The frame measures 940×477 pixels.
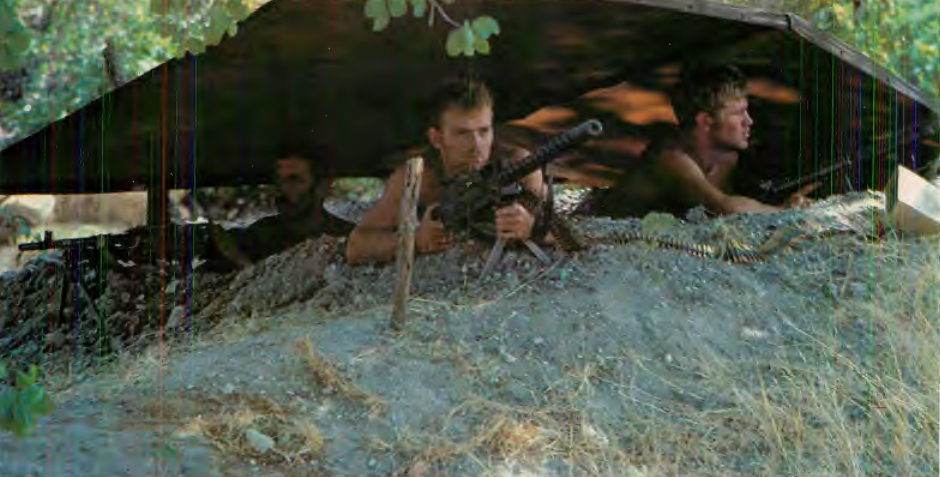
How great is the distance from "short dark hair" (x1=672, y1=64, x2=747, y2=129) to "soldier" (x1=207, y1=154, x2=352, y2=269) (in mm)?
2595

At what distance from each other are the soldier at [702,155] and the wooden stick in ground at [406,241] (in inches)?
90.4

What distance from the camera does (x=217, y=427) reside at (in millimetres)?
4902

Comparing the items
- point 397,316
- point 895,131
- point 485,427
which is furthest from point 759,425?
point 895,131

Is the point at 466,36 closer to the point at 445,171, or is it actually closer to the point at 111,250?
the point at 445,171

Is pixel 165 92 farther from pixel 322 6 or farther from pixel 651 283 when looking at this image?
pixel 651 283

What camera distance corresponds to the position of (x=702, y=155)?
309 inches

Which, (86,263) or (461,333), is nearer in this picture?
(461,333)

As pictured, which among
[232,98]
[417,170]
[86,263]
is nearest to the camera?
[417,170]

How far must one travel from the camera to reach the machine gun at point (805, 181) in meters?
8.02

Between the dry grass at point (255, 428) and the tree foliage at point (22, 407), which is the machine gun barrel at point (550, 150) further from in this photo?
the tree foliage at point (22, 407)

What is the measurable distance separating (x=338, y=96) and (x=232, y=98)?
2.08ft

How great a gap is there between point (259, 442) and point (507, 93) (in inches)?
133

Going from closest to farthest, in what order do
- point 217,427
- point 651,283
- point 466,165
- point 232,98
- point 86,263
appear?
point 217,427 < point 651,283 < point 466,165 < point 232,98 < point 86,263

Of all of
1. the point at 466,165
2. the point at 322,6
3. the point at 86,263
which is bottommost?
the point at 86,263
